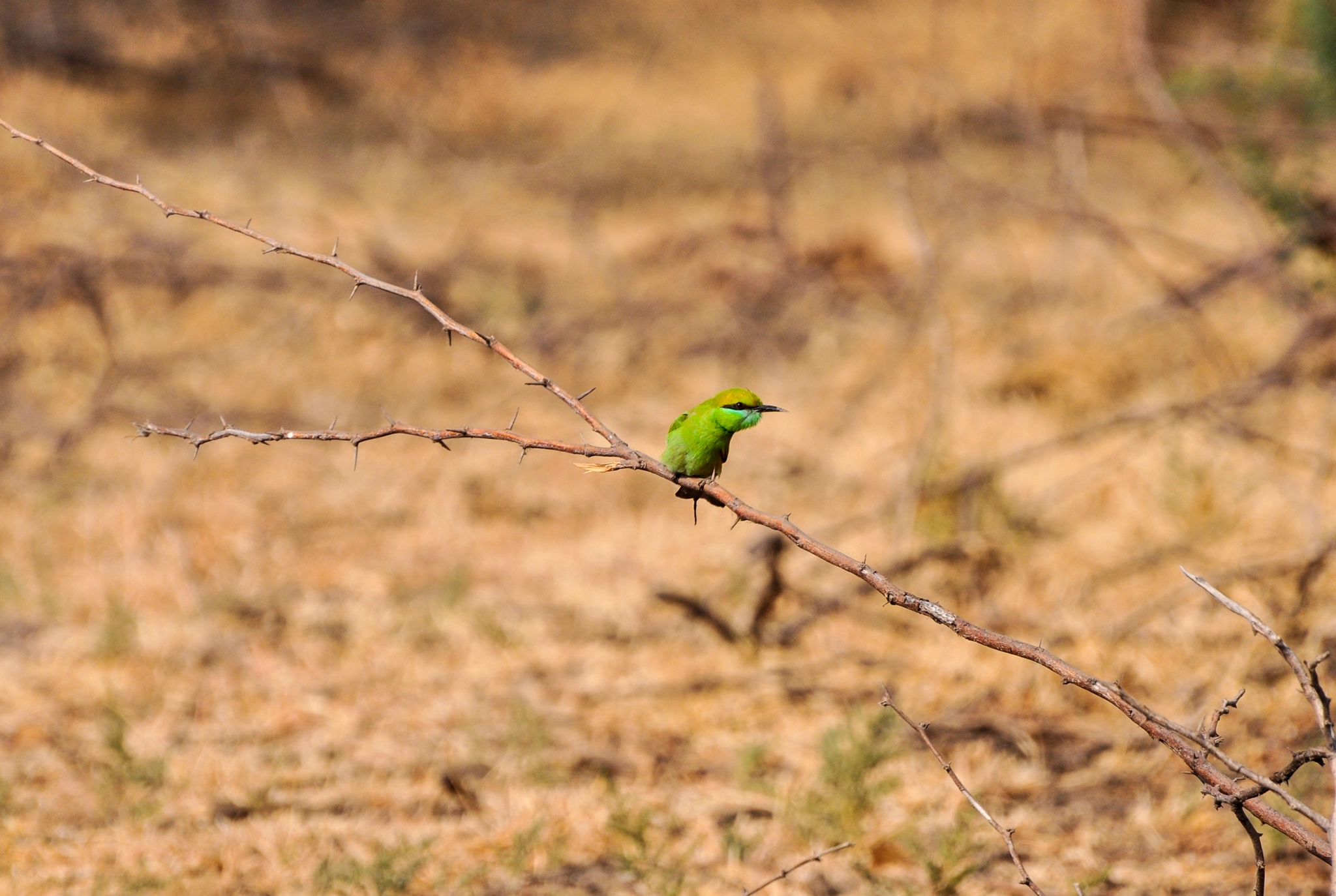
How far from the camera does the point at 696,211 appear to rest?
21.6 feet

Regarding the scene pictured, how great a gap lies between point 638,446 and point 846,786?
7.95 feet

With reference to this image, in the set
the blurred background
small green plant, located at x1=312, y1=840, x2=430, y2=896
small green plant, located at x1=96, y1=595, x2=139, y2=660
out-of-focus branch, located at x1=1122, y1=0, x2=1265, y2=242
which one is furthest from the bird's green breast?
out-of-focus branch, located at x1=1122, y1=0, x2=1265, y2=242

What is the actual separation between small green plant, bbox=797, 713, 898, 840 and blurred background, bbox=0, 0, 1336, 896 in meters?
0.01

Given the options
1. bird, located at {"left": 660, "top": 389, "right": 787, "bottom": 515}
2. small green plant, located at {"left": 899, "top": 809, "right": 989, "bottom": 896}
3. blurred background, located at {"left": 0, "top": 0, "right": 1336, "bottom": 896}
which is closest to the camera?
bird, located at {"left": 660, "top": 389, "right": 787, "bottom": 515}

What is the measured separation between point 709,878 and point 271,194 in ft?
16.0

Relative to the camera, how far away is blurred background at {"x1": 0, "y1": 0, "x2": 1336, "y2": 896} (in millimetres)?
2518

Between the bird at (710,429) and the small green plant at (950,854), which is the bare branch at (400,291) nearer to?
the bird at (710,429)

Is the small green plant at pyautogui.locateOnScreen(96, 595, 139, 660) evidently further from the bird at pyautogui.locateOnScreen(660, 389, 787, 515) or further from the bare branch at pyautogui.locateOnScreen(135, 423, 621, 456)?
the bird at pyautogui.locateOnScreen(660, 389, 787, 515)

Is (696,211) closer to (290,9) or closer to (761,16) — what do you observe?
(761,16)

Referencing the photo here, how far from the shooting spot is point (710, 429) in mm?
1933

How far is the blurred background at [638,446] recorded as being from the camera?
8.26 ft

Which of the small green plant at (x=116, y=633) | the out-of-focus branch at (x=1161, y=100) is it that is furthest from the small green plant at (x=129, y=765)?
the out-of-focus branch at (x=1161, y=100)

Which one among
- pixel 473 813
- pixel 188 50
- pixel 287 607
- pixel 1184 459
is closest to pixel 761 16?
pixel 188 50

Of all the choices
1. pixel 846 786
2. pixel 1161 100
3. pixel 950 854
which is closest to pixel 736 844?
pixel 846 786
